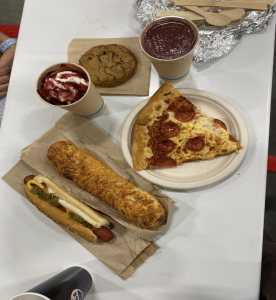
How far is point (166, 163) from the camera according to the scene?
5.54 feet

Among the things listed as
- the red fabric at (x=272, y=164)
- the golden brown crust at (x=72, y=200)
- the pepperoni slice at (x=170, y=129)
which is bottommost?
the golden brown crust at (x=72, y=200)

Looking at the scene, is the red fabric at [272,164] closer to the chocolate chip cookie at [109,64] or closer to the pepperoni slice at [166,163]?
the pepperoni slice at [166,163]

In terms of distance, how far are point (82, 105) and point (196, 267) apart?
1.21 meters

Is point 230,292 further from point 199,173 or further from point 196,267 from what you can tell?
point 199,173

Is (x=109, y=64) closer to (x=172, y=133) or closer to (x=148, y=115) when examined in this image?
(x=148, y=115)

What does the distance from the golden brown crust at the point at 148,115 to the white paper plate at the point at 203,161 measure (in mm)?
40

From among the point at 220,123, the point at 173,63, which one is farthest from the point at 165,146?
the point at 173,63

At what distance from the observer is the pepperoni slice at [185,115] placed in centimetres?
173

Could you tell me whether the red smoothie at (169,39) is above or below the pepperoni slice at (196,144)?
above

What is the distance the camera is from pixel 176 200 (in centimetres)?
169

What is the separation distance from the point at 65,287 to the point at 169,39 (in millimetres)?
1487

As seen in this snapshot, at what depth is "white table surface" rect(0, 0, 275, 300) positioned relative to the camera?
159cm

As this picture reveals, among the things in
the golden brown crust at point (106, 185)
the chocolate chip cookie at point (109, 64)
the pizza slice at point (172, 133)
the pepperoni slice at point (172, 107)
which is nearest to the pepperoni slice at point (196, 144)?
the pizza slice at point (172, 133)

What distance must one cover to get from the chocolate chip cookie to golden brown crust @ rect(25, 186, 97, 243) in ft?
2.92
